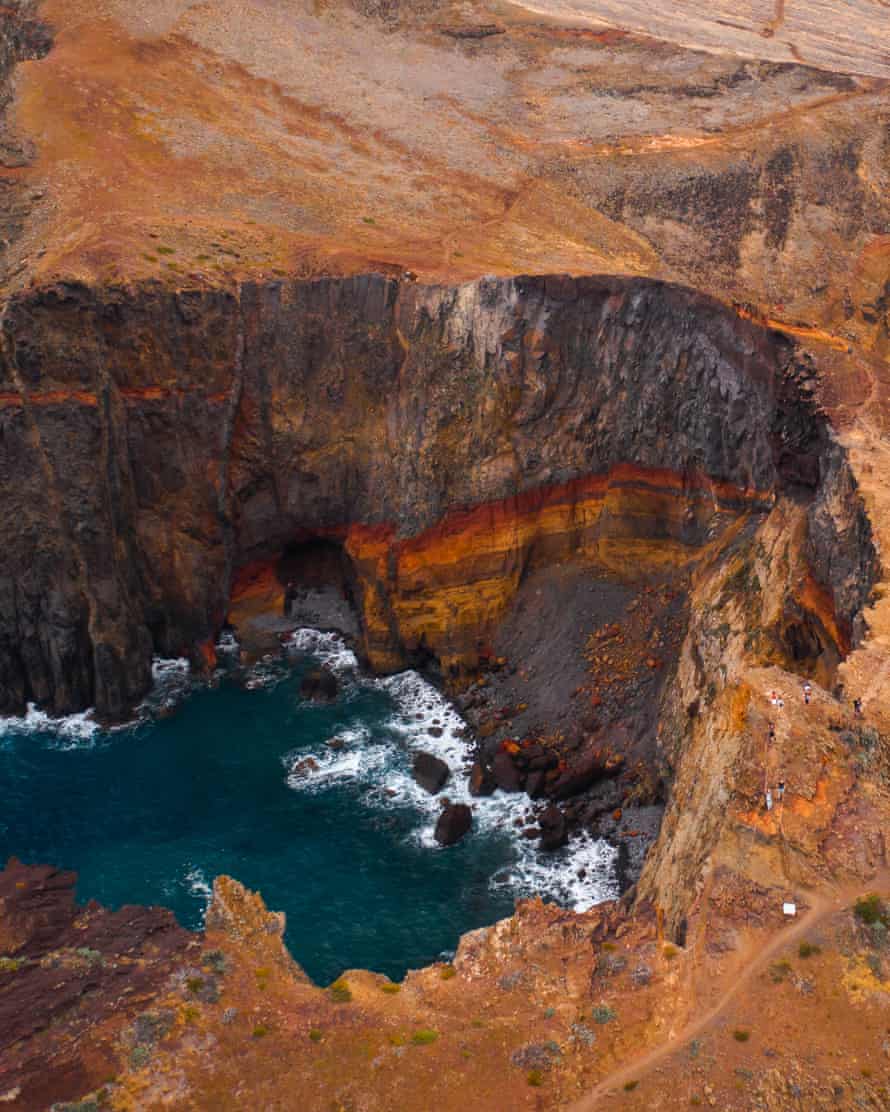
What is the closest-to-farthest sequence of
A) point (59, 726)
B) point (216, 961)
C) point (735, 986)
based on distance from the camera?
1. point (735, 986)
2. point (216, 961)
3. point (59, 726)

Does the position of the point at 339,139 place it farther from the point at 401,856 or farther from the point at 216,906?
the point at 216,906

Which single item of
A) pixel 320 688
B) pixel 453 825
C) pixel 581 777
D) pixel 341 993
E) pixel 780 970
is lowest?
pixel 320 688

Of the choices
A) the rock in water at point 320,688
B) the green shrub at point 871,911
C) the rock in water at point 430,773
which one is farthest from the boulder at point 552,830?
the green shrub at point 871,911

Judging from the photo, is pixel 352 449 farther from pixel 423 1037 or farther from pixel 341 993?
pixel 423 1037

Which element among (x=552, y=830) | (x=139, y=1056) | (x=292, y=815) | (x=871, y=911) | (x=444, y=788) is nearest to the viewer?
(x=871, y=911)

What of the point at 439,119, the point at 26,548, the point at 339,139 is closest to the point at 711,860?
the point at 26,548

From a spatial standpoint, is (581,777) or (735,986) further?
(581,777)

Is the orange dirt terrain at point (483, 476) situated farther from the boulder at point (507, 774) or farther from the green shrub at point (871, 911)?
the boulder at point (507, 774)

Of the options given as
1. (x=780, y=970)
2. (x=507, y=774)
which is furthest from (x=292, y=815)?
(x=780, y=970)
